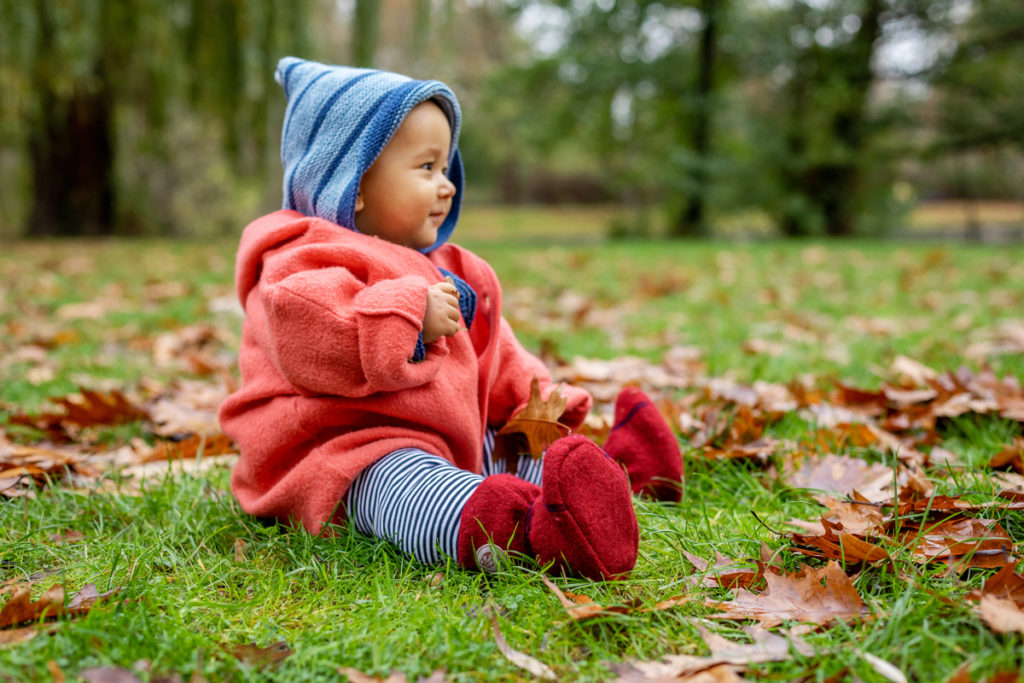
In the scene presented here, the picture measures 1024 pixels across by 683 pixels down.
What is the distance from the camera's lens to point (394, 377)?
152 centimetres

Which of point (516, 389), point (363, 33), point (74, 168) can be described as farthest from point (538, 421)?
point (74, 168)

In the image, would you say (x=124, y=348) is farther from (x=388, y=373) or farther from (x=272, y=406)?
(x=388, y=373)

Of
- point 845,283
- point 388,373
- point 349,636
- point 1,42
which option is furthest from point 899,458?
point 1,42

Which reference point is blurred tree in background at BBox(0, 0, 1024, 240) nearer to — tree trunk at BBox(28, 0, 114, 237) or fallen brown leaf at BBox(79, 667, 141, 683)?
tree trunk at BBox(28, 0, 114, 237)

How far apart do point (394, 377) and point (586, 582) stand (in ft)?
1.68

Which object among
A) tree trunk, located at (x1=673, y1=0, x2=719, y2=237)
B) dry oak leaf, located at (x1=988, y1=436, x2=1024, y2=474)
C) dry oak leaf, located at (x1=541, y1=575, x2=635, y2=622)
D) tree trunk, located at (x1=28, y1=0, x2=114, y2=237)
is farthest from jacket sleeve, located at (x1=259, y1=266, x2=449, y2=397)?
tree trunk, located at (x1=673, y1=0, x2=719, y2=237)

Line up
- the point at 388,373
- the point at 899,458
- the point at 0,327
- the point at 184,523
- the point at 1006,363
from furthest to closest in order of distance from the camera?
the point at 0,327 → the point at 1006,363 → the point at 899,458 → the point at 184,523 → the point at 388,373

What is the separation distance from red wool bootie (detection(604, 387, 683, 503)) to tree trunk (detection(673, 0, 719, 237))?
12.3 m

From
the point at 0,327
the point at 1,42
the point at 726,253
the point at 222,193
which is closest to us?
the point at 0,327

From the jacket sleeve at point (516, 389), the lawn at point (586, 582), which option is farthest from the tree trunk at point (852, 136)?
the jacket sleeve at point (516, 389)

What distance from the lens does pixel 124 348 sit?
12.5 ft

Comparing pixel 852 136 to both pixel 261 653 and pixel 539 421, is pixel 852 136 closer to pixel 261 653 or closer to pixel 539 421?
pixel 539 421

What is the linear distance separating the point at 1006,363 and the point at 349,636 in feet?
9.11

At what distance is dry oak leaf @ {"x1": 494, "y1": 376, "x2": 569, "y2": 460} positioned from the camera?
5.87ft
